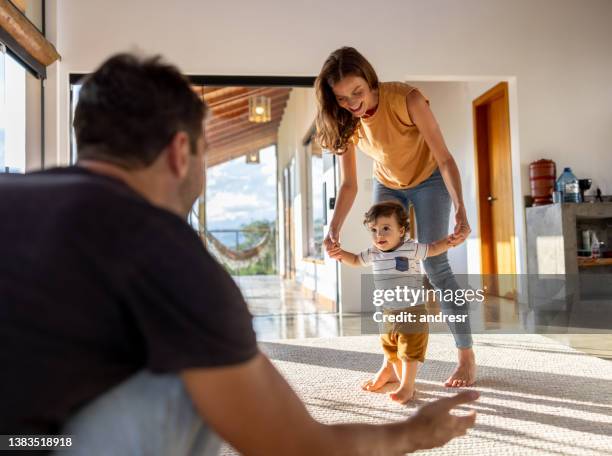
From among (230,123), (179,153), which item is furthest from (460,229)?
(230,123)

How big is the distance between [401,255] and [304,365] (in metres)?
0.74

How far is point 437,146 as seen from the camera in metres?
1.86

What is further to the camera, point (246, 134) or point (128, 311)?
point (246, 134)

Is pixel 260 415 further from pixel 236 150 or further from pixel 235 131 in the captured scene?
pixel 236 150

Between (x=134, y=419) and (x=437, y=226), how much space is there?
5.17ft

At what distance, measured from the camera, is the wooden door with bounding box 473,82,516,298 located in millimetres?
4848

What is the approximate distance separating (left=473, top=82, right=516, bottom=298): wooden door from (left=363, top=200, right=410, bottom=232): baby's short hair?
2.92 meters

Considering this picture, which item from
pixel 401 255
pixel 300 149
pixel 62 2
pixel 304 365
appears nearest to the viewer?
pixel 401 255

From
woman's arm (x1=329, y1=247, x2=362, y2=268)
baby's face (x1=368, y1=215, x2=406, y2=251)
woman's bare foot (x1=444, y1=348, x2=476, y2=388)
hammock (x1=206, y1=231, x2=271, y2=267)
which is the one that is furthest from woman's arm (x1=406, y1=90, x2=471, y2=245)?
hammock (x1=206, y1=231, x2=271, y2=267)

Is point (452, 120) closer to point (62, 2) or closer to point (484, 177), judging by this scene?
point (484, 177)

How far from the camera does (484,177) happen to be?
5430mm

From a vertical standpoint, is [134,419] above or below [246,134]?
below

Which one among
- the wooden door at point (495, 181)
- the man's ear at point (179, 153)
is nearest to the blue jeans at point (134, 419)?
the man's ear at point (179, 153)

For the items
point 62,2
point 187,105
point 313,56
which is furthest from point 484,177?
point 187,105
